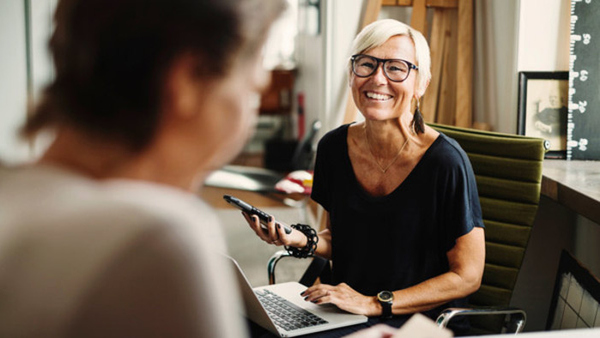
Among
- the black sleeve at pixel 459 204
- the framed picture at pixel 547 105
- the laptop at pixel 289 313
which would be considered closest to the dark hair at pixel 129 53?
the laptop at pixel 289 313

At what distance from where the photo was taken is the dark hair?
534 millimetres

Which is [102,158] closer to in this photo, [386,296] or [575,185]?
[386,296]

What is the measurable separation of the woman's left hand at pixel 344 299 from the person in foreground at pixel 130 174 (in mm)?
917

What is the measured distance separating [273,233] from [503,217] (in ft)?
2.46

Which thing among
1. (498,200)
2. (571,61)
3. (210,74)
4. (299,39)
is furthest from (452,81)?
(299,39)

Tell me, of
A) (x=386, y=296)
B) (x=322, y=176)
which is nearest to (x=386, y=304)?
(x=386, y=296)

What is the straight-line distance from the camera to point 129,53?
0.53 m

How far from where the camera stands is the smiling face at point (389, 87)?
1711 mm

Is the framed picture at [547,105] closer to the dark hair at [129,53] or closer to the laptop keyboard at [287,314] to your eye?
the laptop keyboard at [287,314]

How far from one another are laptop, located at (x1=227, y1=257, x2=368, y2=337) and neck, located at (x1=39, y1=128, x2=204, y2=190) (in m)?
0.73

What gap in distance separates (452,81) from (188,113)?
8.37ft

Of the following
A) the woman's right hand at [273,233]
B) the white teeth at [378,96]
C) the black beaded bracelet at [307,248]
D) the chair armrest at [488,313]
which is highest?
the white teeth at [378,96]

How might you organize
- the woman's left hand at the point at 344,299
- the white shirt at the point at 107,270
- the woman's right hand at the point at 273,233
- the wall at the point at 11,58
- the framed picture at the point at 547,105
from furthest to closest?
1. the wall at the point at 11,58
2. the framed picture at the point at 547,105
3. the woman's right hand at the point at 273,233
4. the woman's left hand at the point at 344,299
5. the white shirt at the point at 107,270

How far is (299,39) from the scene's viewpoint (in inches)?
313
